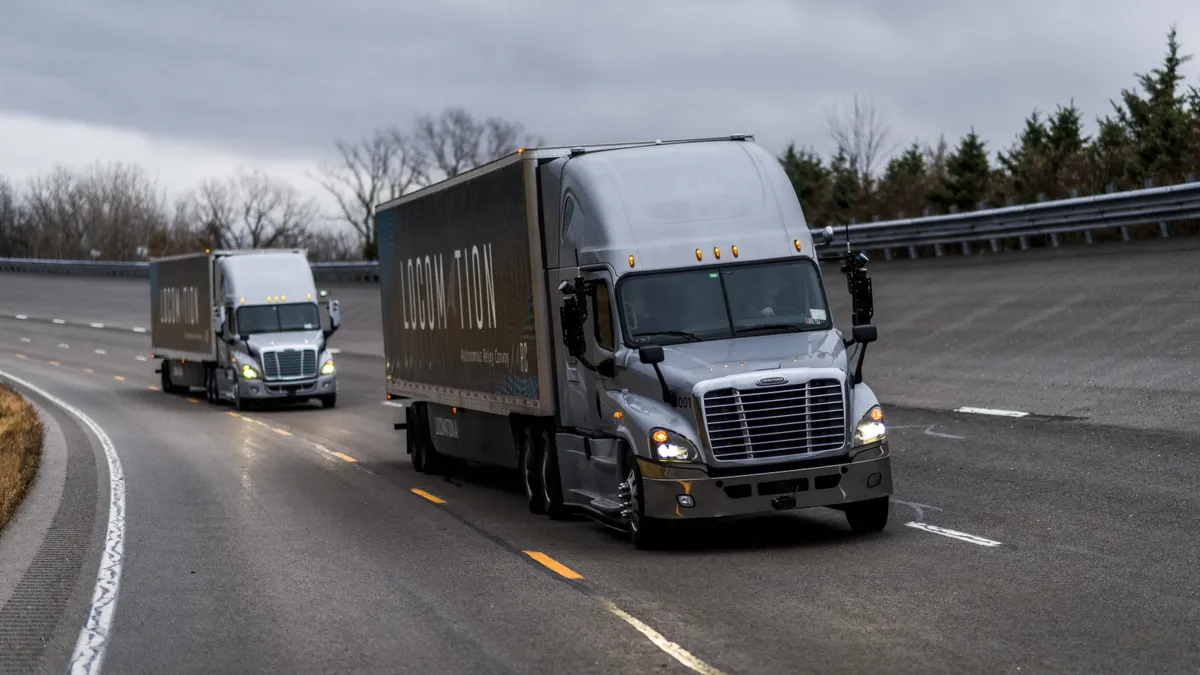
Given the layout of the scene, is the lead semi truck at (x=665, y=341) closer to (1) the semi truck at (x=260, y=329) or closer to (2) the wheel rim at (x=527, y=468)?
(2) the wheel rim at (x=527, y=468)

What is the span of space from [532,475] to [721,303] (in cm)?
351

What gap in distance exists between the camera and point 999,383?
23734 mm

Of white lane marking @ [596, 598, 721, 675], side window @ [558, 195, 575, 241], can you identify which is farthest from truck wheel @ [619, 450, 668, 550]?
side window @ [558, 195, 575, 241]

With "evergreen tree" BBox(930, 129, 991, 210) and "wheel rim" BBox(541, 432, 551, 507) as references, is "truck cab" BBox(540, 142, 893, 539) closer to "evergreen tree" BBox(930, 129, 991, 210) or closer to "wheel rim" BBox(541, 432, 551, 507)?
"wheel rim" BBox(541, 432, 551, 507)

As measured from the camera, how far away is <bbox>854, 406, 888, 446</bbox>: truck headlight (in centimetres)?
1298

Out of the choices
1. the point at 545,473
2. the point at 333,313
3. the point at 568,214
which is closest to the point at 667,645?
Result: the point at 568,214

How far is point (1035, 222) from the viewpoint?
32094mm

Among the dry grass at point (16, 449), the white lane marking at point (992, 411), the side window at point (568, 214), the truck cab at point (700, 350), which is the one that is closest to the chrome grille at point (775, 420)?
the truck cab at point (700, 350)

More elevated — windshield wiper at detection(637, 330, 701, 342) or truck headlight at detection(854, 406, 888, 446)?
windshield wiper at detection(637, 330, 701, 342)

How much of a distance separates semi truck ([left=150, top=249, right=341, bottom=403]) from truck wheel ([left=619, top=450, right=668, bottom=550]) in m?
23.9

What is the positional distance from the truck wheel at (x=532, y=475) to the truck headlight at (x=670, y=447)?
11.4ft

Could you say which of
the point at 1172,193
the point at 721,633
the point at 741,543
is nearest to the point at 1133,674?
the point at 721,633

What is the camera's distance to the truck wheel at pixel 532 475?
53.3 feet

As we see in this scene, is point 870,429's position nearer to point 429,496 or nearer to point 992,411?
point 429,496
